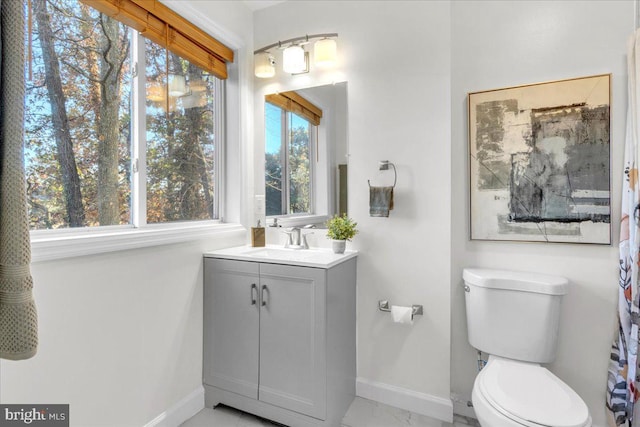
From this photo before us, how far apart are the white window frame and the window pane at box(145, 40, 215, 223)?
51 millimetres

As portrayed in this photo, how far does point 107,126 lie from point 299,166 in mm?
1116

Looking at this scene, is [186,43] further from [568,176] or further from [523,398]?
[523,398]

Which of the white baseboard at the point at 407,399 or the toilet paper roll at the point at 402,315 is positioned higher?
the toilet paper roll at the point at 402,315

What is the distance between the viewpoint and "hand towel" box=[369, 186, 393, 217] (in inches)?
73.4

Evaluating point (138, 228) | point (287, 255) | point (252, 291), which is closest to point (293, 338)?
point (252, 291)

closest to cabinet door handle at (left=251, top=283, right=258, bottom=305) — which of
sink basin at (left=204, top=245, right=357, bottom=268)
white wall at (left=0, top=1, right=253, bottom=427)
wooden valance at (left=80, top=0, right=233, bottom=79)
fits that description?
sink basin at (left=204, top=245, right=357, bottom=268)

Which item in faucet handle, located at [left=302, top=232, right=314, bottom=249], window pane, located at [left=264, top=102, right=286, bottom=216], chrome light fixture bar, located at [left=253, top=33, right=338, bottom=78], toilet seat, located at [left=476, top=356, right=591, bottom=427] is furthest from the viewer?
window pane, located at [left=264, top=102, right=286, bottom=216]

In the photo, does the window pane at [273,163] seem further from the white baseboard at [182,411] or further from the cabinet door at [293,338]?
the white baseboard at [182,411]

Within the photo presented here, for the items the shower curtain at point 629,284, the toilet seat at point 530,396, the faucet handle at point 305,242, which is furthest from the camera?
the faucet handle at point 305,242

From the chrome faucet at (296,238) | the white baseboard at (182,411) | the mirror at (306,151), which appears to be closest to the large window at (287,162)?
the mirror at (306,151)

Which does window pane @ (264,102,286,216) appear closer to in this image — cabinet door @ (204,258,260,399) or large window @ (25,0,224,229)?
large window @ (25,0,224,229)

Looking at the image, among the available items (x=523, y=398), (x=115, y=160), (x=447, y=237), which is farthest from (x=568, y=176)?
(x=115, y=160)

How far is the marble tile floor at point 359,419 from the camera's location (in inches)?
68.9

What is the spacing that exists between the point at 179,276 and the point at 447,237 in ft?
4.88
